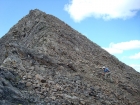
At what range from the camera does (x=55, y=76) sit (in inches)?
722

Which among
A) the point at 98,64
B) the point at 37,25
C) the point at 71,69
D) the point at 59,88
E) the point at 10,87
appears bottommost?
the point at 10,87

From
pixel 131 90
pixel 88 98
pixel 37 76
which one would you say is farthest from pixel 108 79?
pixel 37 76

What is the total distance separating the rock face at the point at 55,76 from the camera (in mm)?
15312

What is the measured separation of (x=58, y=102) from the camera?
49.6 feet

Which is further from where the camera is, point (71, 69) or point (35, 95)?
point (71, 69)

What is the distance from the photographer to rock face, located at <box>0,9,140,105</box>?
15.3m

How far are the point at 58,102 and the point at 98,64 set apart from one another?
11594 millimetres

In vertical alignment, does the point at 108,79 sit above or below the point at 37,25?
below

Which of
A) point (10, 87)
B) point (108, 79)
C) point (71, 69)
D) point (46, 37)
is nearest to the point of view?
point (10, 87)

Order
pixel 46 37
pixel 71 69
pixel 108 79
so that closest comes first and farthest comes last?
1. pixel 71 69
2. pixel 108 79
3. pixel 46 37

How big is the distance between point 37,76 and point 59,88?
1.84 m

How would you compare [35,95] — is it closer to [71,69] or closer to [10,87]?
[10,87]

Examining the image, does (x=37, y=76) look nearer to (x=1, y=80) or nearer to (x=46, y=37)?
(x=1, y=80)

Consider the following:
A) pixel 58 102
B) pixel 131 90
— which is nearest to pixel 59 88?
pixel 58 102
